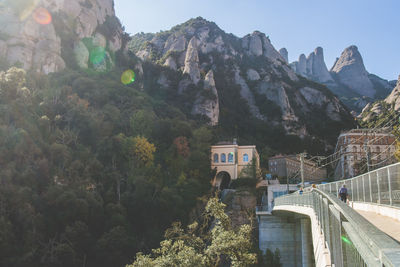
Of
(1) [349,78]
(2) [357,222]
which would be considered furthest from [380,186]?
(1) [349,78]

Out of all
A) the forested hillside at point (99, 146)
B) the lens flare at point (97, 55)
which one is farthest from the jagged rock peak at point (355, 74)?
the lens flare at point (97, 55)

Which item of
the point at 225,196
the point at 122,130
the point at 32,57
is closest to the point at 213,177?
the point at 225,196

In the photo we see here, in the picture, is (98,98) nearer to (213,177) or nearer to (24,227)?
(213,177)

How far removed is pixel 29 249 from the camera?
28453mm

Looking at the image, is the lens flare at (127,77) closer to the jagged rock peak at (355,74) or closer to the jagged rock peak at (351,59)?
the jagged rock peak at (355,74)

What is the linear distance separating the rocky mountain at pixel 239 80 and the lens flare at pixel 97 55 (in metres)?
19.8

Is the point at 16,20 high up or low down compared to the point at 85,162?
up

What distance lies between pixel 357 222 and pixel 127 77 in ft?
255

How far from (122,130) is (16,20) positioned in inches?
1053

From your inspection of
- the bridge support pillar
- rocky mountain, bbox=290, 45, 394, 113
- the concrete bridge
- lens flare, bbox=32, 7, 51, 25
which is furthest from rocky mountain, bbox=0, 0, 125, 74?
rocky mountain, bbox=290, 45, 394, 113

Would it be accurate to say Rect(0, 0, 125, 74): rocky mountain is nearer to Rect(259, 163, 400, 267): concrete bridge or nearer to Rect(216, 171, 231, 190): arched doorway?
Rect(216, 171, 231, 190): arched doorway

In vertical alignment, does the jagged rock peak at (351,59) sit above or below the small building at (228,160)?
above

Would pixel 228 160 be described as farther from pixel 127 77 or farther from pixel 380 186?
pixel 380 186

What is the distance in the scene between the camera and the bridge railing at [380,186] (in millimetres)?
9477
